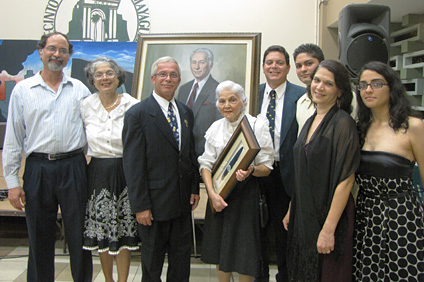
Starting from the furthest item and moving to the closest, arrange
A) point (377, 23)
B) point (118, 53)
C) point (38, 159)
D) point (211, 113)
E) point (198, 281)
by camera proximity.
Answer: point (118, 53)
point (198, 281)
point (211, 113)
point (377, 23)
point (38, 159)

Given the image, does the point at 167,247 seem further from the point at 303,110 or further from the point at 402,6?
the point at 402,6

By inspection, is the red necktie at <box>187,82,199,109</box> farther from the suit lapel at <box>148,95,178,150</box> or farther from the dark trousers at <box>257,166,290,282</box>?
the dark trousers at <box>257,166,290,282</box>

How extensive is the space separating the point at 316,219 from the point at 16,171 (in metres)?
1.86

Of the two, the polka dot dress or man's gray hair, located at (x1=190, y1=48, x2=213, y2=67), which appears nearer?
the polka dot dress

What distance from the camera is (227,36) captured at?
2.81 metres

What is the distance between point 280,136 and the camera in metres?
2.26

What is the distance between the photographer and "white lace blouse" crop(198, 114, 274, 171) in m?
1.96

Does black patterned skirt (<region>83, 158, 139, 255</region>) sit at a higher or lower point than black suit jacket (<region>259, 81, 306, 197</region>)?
lower

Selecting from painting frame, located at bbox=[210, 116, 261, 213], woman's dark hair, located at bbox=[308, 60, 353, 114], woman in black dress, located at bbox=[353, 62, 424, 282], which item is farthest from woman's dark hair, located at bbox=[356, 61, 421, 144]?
painting frame, located at bbox=[210, 116, 261, 213]

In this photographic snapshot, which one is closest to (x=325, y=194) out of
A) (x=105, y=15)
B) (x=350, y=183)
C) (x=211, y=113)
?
(x=350, y=183)

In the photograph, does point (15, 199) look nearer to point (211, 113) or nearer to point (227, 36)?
point (211, 113)

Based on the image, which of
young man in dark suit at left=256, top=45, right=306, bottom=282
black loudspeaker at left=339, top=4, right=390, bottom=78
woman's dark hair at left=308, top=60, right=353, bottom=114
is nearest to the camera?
woman's dark hair at left=308, top=60, right=353, bottom=114

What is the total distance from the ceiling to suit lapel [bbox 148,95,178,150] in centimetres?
278

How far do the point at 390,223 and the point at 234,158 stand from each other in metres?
0.82
